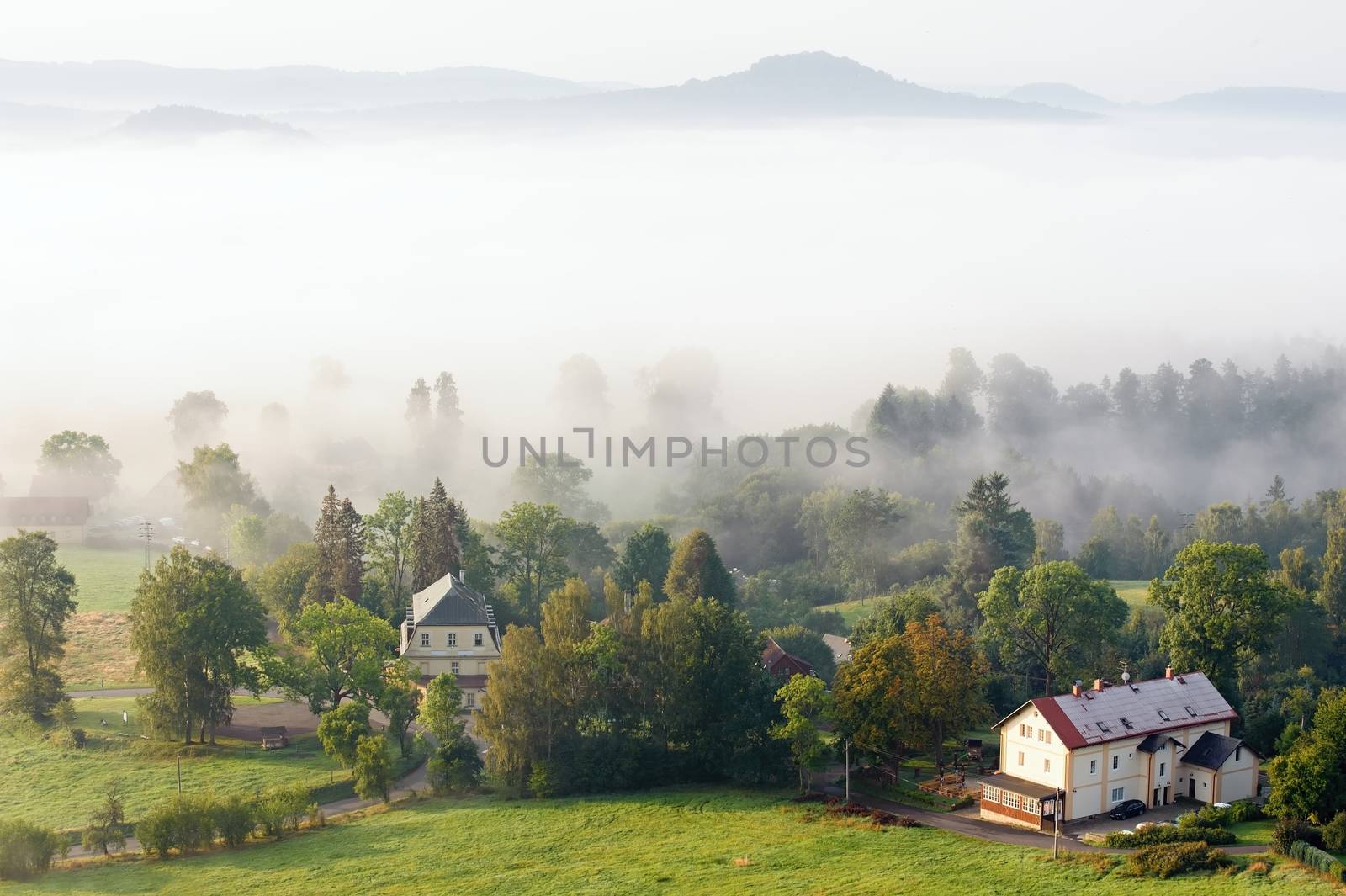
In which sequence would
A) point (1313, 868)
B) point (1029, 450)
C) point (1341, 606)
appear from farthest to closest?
point (1029, 450) → point (1341, 606) → point (1313, 868)

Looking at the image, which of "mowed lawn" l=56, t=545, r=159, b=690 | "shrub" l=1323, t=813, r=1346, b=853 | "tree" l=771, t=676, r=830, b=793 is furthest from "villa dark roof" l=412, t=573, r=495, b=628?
"shrub" l=1323, t=813, r=1346, b=853

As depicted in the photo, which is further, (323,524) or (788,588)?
(788,588)

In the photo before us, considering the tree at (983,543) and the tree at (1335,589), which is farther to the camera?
the tree at (983,543)

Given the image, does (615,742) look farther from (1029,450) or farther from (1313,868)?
(1029,450)

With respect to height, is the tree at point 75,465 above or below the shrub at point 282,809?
above

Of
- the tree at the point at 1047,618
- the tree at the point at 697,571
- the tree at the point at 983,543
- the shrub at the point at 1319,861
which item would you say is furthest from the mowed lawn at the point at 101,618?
the shrub at the point at 1319,861

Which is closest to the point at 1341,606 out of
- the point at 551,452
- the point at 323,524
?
the point at 323,524

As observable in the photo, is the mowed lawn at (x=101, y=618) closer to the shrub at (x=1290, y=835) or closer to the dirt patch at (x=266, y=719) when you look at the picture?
the dirt patch at (x=266, y=719)

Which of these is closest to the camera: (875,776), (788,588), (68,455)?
(875,776)
